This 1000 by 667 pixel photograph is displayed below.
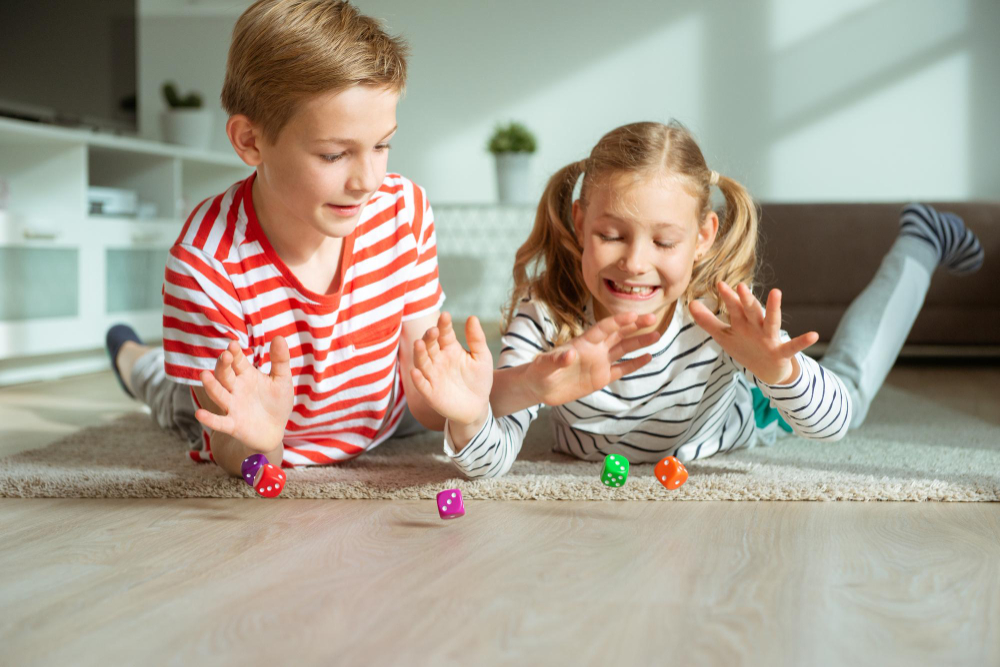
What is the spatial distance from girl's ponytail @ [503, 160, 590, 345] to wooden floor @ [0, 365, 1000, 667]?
31 centimetres

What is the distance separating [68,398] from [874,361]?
63.5 inches

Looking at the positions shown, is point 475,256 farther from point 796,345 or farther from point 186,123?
point 796,345

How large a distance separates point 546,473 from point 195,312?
0.47m

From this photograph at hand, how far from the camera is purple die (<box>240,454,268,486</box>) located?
102 cm

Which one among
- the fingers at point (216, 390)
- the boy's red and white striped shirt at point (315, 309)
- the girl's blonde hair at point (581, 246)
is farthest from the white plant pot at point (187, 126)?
the fingers at point (216, 390)

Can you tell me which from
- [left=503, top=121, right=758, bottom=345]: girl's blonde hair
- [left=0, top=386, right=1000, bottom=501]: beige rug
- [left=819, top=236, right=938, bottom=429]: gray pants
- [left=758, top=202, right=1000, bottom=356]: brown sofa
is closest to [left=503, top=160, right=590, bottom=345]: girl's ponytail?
[left=503, top=121, right=758, bottom=345]: girl's blonde hair

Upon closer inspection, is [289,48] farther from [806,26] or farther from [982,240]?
[806,26]

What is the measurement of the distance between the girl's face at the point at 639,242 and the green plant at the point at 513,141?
2355 millimetres

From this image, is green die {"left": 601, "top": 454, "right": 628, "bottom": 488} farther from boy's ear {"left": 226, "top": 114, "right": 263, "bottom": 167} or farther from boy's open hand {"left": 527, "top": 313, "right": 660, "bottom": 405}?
boy's ear {"left": 226, "top": 114, "right": 263, "bottom": 167}

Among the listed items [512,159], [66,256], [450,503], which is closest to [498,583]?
[450,503]

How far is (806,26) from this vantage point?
3.61 m

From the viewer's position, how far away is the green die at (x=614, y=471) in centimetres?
103

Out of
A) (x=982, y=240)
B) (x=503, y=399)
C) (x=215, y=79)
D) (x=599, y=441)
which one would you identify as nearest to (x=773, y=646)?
(x=503, y=399)

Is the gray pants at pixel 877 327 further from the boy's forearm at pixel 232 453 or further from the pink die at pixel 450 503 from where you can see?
the boy's forearm at pixel 232 453
